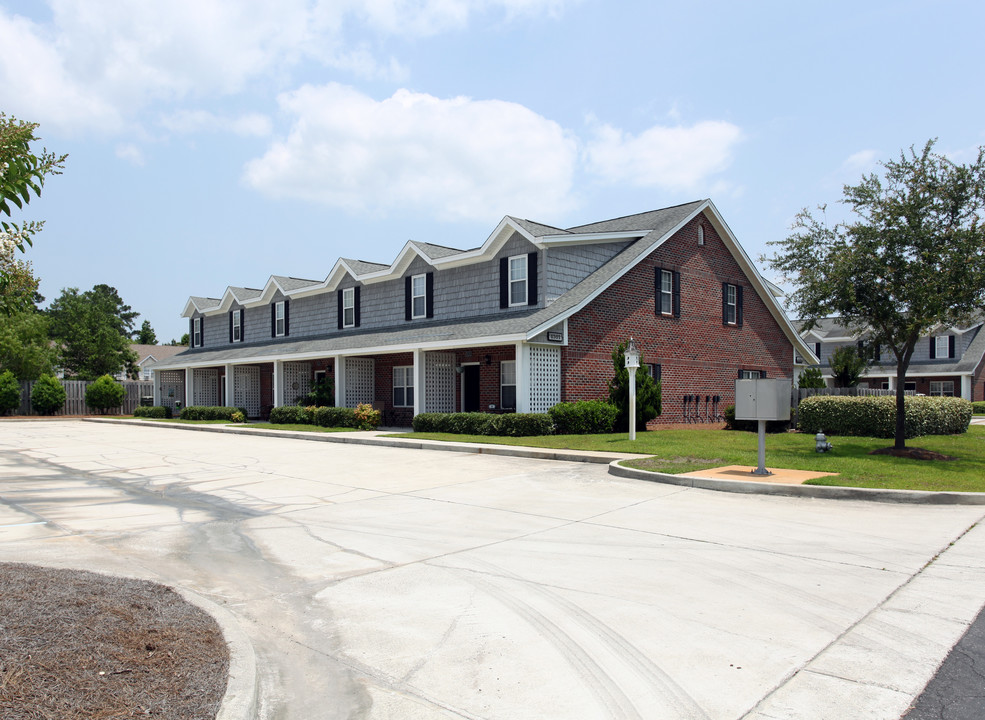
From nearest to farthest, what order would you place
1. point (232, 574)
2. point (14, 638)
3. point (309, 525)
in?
1. point (14, 638)
2. point (232, 574)
3. point (309, 525)

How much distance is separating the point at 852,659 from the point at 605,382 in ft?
59.9

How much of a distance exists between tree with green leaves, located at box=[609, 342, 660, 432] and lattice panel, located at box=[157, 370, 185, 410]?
28769mm

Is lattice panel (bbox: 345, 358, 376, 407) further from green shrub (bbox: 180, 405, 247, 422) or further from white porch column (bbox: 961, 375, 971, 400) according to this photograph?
white porch column (bbox: 961, 375, 971, 400)

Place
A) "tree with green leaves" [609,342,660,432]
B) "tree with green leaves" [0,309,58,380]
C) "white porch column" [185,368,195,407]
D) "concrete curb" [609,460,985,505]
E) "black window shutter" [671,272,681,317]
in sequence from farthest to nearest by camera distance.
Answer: "tree with green leaves" [0,309,58,380], "white porch column" [185,368,195,407], "black window shutter" [671,272,681,317], "tree with green leaves" [609,342,660,432], "concrete curb" [609,460,985,505]

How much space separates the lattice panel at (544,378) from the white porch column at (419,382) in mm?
4566

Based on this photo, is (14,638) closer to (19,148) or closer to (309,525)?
(19,148)

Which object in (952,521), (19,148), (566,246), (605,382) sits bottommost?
(952,521)

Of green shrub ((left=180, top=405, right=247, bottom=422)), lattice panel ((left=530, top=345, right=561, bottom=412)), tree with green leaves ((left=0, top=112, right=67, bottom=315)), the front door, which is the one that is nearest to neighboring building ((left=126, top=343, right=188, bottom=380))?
green shrub ((left=180, top=405, right=247, bottom=422))

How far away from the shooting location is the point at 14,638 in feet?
13.1

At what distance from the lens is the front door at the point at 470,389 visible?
80.6 feet

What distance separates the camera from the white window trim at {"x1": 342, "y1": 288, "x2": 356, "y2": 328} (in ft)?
99.9

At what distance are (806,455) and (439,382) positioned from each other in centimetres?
1310

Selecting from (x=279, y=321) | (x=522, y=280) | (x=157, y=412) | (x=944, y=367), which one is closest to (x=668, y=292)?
(x=522, y=280)

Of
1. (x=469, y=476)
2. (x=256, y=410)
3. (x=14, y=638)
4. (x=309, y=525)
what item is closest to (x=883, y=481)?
(x=469, y=476)
